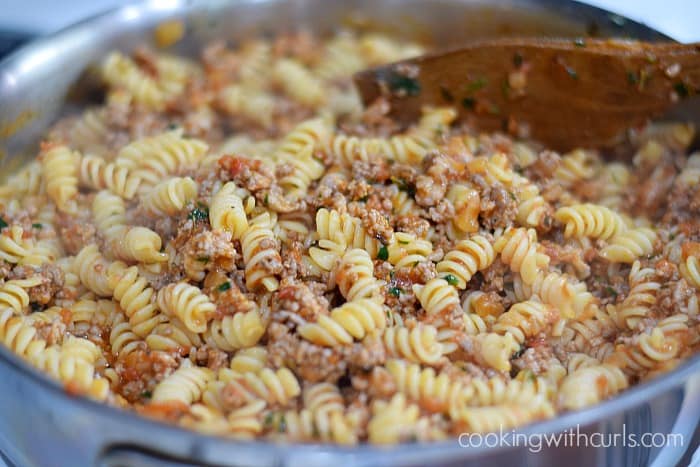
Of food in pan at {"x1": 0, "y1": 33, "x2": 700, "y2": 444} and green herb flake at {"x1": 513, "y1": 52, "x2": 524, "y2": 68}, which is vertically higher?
green herb flake at {"x1": 513, "y1": 52, "x2": 524, "y2": 68}

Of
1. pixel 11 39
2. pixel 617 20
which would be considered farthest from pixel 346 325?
pixel 11 39

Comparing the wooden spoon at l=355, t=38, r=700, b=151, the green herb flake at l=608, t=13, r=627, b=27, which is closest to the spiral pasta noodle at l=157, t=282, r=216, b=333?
the wooden spoon at l=355, t=38, r=700, b=151

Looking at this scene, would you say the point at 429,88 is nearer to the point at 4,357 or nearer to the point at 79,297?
the point at 79,297

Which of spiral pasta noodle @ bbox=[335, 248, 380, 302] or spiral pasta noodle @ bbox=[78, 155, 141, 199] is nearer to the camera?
spiral pasta noodle @ bbox=[335, 248, 380, 302]

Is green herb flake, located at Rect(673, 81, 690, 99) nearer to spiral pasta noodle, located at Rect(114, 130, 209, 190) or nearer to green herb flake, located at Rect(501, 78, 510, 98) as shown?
green herb flake, located at Rect(501, 78, 510, 98)

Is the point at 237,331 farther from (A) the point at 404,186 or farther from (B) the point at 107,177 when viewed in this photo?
(B) the point at 107,177

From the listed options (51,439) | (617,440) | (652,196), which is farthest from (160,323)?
(652,196)

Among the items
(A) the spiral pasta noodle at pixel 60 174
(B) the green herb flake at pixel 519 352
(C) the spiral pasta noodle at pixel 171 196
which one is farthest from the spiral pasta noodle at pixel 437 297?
(A) the spiral pasta noodle at pixel 60 174
